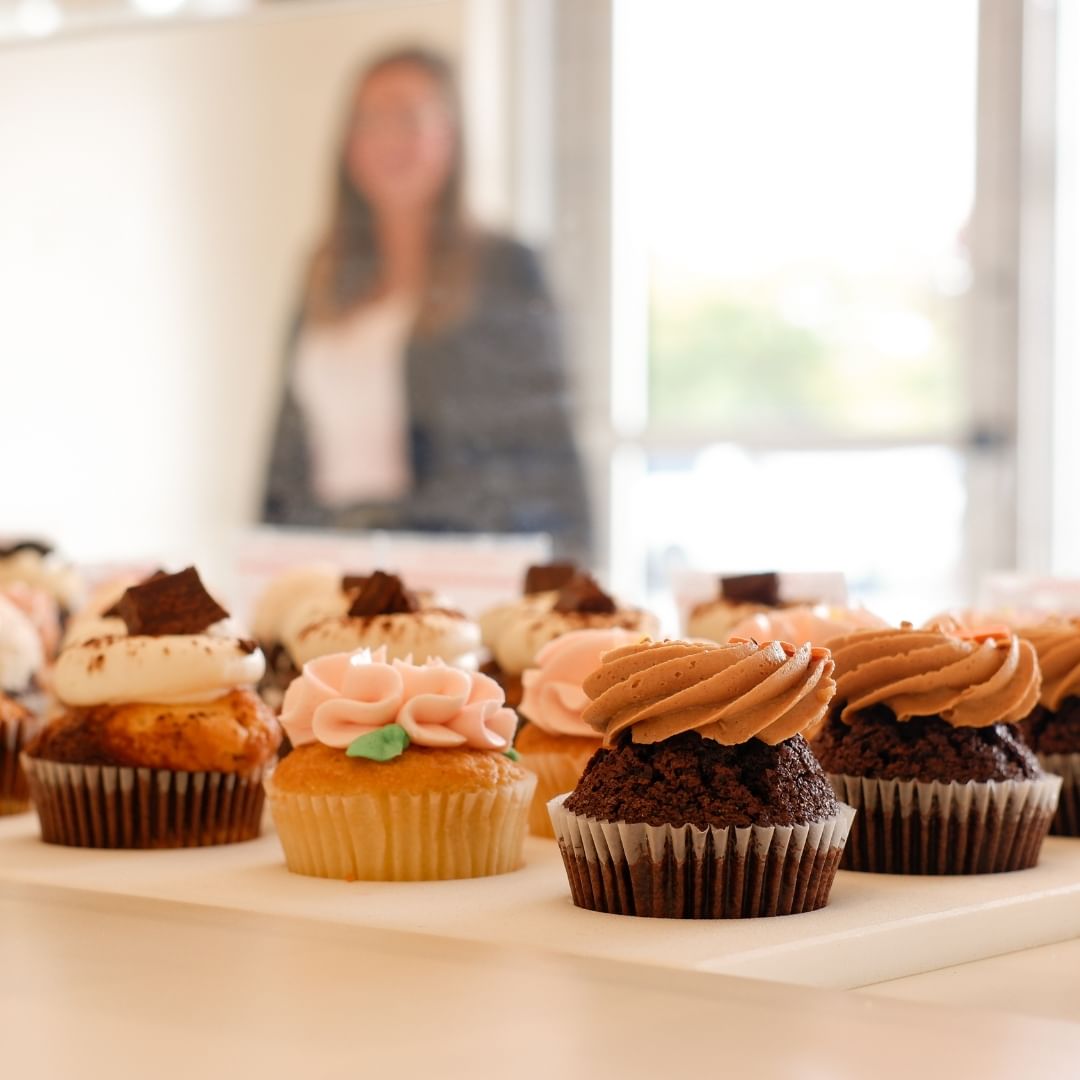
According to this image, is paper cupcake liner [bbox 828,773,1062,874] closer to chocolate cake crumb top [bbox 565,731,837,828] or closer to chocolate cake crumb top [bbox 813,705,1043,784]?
chocolate cake crumb top [bbox 813,705,1043,784]

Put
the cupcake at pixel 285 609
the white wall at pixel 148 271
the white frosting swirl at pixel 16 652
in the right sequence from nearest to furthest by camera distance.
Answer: the white frosting swirl at pixel 16 652, the cupcake at pixel 285 609, the white wall at pixel 148 271

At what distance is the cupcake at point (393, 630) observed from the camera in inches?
97.5

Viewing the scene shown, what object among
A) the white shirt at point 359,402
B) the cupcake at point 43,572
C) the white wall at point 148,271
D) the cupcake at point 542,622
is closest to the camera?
the cupcake at point 542,622

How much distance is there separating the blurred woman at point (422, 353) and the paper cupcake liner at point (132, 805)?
12.3 feet

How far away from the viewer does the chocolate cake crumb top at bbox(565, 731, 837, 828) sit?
5.83ft

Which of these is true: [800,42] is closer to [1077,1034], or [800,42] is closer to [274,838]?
[274,838]

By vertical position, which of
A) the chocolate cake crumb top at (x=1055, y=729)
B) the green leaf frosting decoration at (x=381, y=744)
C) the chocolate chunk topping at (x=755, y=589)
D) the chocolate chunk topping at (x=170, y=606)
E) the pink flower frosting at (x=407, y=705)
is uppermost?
the chocolate chunk topping at (x=170, y=606)

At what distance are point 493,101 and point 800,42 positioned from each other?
105cm

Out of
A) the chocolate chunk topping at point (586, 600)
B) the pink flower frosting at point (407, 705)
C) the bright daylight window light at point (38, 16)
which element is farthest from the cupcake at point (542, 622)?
the bright daylight window light at point (38, 16)

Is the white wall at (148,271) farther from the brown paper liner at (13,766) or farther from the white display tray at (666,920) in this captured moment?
the white display tray at (666,920)

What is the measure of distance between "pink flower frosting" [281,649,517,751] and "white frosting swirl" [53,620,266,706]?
8.0 inches

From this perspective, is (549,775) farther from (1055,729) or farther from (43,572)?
(43,572)

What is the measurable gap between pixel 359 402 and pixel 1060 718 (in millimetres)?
4228

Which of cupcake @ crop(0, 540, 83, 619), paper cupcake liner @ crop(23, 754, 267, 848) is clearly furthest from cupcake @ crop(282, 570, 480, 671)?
cupcake @ crop(0, 540, 83, 619)
